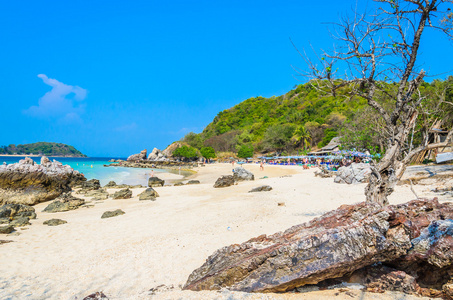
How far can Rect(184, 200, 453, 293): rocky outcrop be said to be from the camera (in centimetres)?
303

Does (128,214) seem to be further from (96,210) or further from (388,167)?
(388,167)

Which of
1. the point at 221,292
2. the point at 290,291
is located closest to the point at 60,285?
the point at 221,292

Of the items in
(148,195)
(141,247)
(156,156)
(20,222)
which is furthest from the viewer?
(156,156)

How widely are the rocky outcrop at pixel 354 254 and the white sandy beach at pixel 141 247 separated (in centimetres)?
24

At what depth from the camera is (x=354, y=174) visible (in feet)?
48.1

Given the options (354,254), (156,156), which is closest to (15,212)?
(354,254)

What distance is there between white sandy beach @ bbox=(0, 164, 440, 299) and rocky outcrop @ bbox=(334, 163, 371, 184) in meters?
2.81

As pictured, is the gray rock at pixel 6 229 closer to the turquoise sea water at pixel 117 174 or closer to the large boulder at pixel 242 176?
the large boulder at pixel 242 176

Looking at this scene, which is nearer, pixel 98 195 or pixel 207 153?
pixel 98 195

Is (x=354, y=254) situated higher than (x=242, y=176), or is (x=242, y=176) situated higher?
(x=354, y=254)

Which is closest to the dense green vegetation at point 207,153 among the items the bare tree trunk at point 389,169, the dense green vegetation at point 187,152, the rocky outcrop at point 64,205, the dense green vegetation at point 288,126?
the dense green vegetation at point 187,152

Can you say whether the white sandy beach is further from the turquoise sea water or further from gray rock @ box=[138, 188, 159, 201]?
the turquoise sea water

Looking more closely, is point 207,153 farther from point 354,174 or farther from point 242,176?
point 354,174

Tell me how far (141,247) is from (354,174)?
1307cm
